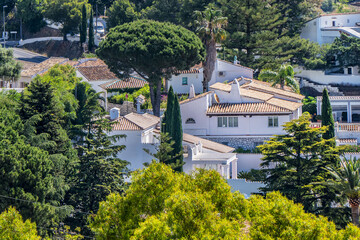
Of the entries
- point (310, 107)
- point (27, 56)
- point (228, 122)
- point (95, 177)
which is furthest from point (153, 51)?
point (27, 56)

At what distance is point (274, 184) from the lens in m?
50.5

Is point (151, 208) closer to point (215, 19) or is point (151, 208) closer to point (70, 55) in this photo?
point (215, 19)

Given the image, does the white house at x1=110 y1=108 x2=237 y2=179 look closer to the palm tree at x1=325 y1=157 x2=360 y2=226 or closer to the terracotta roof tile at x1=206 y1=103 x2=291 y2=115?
the terracotta roof tile at x1=206 y1=103 x2=291 y2=115

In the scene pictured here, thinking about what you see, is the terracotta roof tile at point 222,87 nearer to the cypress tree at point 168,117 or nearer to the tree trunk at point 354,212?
the cypress tree at point 168,117

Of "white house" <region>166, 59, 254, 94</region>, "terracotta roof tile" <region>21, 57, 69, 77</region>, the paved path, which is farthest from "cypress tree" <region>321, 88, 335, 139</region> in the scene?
the paved path

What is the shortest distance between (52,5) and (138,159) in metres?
71.2

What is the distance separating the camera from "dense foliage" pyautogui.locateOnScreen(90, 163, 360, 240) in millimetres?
29672

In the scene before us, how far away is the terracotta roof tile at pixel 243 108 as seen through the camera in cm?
6419

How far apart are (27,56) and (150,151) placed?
64.3m

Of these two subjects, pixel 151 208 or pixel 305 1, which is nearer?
pixel 151 208

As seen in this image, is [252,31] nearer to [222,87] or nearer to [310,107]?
[310,107]

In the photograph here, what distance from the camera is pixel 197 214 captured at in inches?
1227

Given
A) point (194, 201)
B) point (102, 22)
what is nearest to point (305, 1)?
point (102, 22)

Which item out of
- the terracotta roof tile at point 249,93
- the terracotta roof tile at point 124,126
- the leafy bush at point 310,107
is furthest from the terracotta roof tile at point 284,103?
the terracotta roof tile at point 124,126
